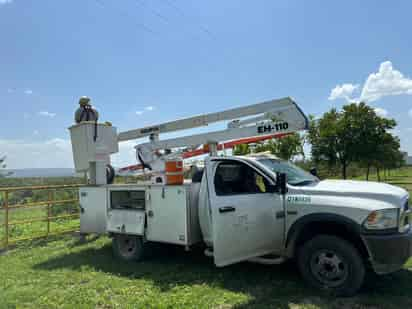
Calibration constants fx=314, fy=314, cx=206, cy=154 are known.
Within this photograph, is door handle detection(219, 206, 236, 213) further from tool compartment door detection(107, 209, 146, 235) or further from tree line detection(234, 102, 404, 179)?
tree line detection(234, 102, 404, 179)

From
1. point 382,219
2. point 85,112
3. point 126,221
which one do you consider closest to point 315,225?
point 382,219

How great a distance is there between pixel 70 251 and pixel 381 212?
6.21 metres

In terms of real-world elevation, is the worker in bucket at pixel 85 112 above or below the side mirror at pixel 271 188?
above

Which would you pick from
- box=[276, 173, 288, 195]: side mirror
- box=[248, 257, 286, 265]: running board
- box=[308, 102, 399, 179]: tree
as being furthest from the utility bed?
Result: box=[308, 102, 399, 179]: tree

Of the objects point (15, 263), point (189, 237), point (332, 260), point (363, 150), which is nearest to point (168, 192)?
point (189, 237)

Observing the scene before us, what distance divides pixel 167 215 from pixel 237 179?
1.33 metres

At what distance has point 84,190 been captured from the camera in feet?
21.5

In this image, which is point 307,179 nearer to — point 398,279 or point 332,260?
point 332,260

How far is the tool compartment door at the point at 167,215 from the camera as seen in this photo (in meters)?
5.09

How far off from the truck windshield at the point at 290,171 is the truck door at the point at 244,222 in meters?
0.32

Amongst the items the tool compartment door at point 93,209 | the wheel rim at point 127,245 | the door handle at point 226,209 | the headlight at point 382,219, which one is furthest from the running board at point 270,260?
the tool compartment door at point 93,209

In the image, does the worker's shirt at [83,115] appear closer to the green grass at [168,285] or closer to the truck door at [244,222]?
the green grass at [168,285]

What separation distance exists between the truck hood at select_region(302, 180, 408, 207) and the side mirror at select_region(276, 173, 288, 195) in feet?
0.86

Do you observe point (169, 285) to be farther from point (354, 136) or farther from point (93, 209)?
point (354, 136)
